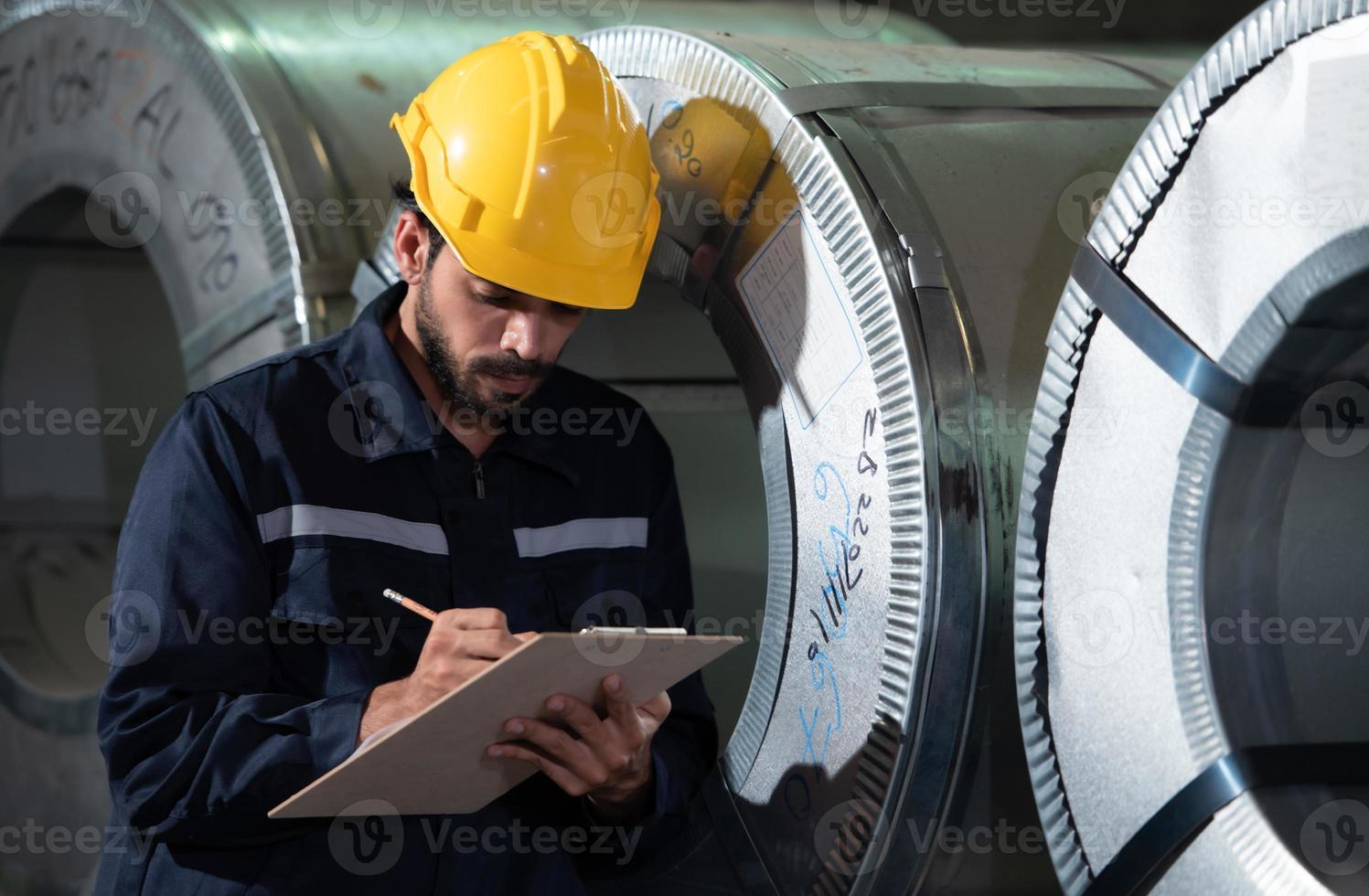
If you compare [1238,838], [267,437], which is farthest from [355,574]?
[1238,838]

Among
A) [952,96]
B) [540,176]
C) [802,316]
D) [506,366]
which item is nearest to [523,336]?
[506,366]

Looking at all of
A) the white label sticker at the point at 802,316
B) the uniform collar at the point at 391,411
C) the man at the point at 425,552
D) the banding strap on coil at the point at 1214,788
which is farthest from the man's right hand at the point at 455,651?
the banding strap on coil at the point at 1214,788

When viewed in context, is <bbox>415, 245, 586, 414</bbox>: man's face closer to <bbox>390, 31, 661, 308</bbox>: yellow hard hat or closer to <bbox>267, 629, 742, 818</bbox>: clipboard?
<bbox>390, 31, 661, 308</bbox>: yellow hard hat

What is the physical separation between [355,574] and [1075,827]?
0.73 metres

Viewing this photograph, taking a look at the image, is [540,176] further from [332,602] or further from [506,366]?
[332,602]

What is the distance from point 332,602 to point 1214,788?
0.84 m

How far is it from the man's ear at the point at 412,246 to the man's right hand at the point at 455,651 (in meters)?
0.44

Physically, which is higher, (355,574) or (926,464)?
(926,464)

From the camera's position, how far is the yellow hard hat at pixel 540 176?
5.09 feet

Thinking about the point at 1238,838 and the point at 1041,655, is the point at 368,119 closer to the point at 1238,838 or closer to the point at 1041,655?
the point at 1041,655

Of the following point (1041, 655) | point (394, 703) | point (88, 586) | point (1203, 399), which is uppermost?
point (1203, 399)

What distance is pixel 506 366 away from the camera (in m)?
1.57

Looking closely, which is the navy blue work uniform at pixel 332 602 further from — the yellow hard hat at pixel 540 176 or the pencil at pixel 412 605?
the yellow hard hat at pixel 540 176

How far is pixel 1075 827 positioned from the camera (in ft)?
4.38
